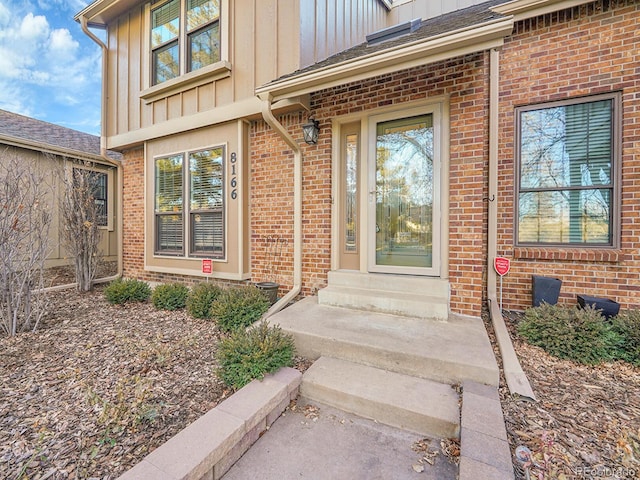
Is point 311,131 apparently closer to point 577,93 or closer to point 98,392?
point 577,93

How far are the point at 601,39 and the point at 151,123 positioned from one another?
673cm

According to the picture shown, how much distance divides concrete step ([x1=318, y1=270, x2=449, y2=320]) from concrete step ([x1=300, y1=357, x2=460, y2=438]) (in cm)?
97

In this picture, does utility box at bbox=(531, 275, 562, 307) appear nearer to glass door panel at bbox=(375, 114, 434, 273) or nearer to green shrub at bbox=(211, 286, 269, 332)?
glass door panel at bbox=(375, 114, 434, 273)

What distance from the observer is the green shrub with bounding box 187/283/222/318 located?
387 cm

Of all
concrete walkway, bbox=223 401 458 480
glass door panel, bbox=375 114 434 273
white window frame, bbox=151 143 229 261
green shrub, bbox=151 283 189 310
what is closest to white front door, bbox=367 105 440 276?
glass door panel, bbox=375 114 434 273

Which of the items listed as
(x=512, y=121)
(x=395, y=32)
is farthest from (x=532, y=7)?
(x=395, y=32)

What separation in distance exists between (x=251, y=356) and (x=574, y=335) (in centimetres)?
280

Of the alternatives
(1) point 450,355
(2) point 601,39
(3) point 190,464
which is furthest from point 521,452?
(2) point 601,39

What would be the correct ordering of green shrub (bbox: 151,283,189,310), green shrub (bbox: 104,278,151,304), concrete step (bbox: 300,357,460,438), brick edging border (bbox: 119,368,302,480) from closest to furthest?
1. brick edging border (bbox: 119,368,302,480)
2. concrete step (bbox: 300,357,460,438)
3. green shrub (bbox: 151,283,189,310)
4. green shrub (bbox: 104,278,151,304)

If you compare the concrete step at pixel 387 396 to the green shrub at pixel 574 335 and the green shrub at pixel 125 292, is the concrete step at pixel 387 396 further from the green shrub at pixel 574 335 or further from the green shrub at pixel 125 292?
the green shrub at pixel 125 292

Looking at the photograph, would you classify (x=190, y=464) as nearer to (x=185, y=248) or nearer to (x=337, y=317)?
(x=337, y=317)

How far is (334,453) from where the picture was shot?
177 cm

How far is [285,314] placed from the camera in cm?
337

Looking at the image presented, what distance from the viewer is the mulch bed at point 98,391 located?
5.32 feet
